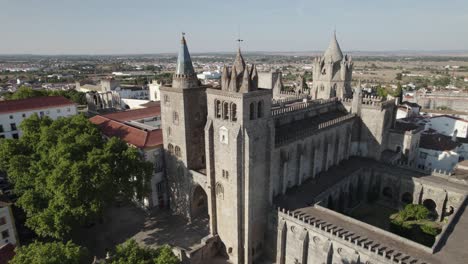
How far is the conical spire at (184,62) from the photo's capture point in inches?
1660

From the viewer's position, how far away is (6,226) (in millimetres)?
37344

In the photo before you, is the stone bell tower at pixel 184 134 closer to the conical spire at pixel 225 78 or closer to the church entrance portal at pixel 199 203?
the church entrance portal at pixel 199 203

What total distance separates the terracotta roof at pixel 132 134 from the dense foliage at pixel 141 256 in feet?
76.6

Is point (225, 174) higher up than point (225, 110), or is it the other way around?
point (225, 110)

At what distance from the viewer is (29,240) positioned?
4072 cm

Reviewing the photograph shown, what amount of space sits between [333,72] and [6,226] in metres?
59.9

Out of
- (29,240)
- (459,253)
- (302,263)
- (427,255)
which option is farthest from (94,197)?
(459,253)

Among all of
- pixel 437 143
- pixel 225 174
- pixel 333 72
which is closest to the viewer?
pixel 225 174

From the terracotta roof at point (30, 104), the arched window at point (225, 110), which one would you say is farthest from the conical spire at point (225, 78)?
the terracotta roof at point (30, 104)

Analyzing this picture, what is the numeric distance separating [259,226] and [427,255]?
A: 18328mm

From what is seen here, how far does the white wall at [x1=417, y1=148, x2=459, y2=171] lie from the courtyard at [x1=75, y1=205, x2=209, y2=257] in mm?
46917

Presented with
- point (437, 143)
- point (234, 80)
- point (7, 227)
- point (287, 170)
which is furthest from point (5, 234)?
point (437, 143)

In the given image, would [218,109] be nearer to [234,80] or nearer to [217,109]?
[217,109]

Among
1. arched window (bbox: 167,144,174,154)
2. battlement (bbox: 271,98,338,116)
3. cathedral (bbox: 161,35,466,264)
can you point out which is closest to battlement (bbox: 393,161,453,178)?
cathedral (bbox: 161,35,466,264)
